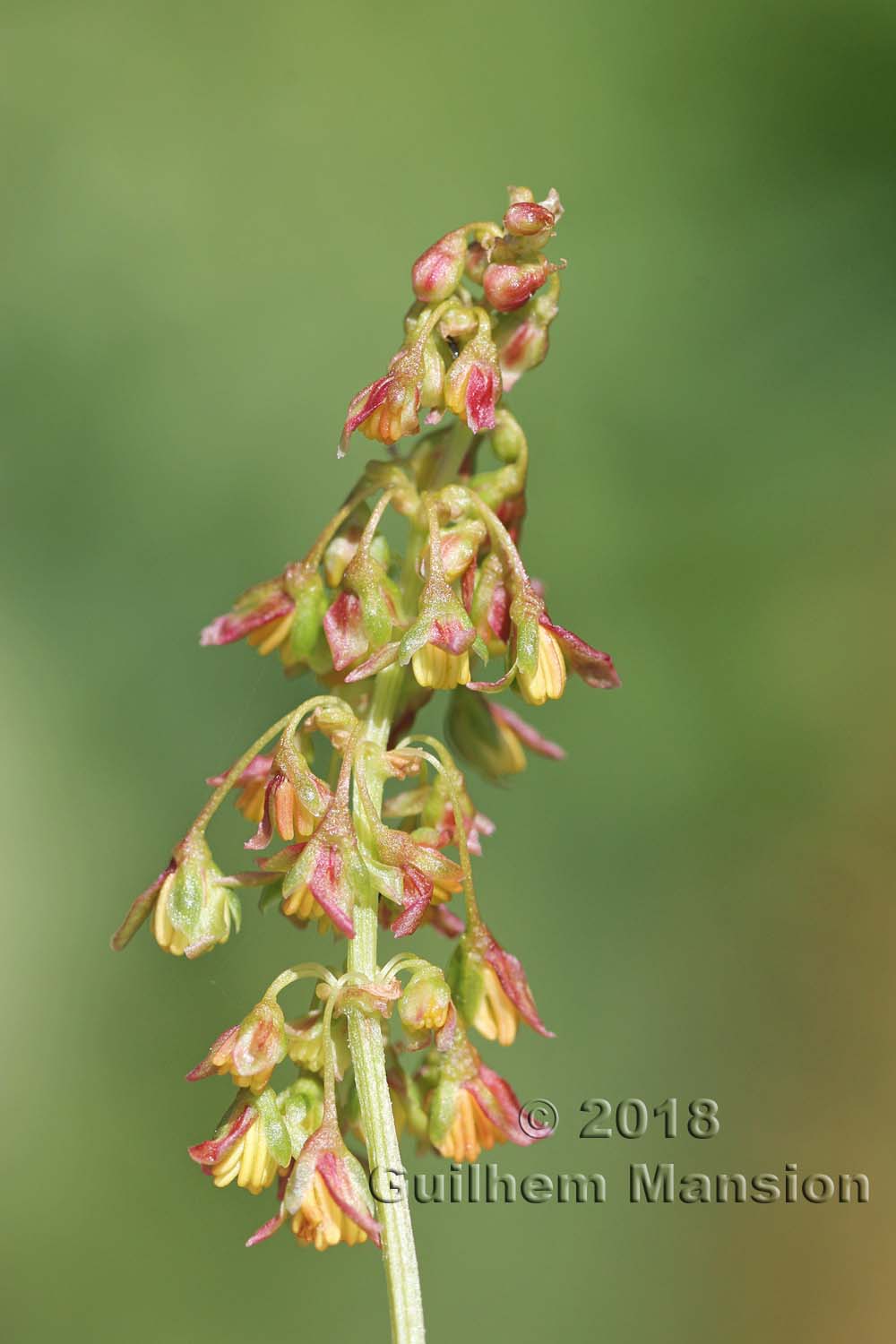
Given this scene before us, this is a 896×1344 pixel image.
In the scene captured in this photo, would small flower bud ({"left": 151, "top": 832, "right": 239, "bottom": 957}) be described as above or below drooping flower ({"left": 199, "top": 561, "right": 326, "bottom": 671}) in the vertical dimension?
below

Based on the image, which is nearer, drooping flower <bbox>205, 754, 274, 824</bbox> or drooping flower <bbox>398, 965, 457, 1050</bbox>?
drooping flower <bbox>398, 965, 457, 1050</bbox>


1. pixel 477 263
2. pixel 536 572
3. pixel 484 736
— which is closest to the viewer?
pixel 477 263

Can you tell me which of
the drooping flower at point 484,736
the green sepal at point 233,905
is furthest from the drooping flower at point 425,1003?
the drooping flower at point 484,736

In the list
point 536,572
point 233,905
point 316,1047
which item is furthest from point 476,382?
point 536,572

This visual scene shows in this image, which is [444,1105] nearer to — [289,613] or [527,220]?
[289,613]

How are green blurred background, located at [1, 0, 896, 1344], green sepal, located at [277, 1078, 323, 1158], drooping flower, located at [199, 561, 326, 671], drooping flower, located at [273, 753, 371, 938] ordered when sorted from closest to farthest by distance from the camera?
1. drooping flower, located at [273, 753, 371, 938]
2. green sepal, located at [277, 1078, 323, 1158]
3. drooping flower, located at [199, 561, 326, 671]
4. green blurred background, located at [1, 0, 896, 1344]

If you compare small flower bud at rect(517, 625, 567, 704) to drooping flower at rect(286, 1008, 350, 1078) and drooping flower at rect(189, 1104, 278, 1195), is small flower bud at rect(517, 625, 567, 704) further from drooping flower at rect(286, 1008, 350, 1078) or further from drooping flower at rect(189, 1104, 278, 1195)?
drooping flower at rect(189, 1104, 278, 1195)

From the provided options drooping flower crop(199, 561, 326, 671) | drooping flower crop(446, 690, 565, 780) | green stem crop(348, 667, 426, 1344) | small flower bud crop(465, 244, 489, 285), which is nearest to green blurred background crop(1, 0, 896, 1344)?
drooping flower crop(446, 690, 565, 780)
